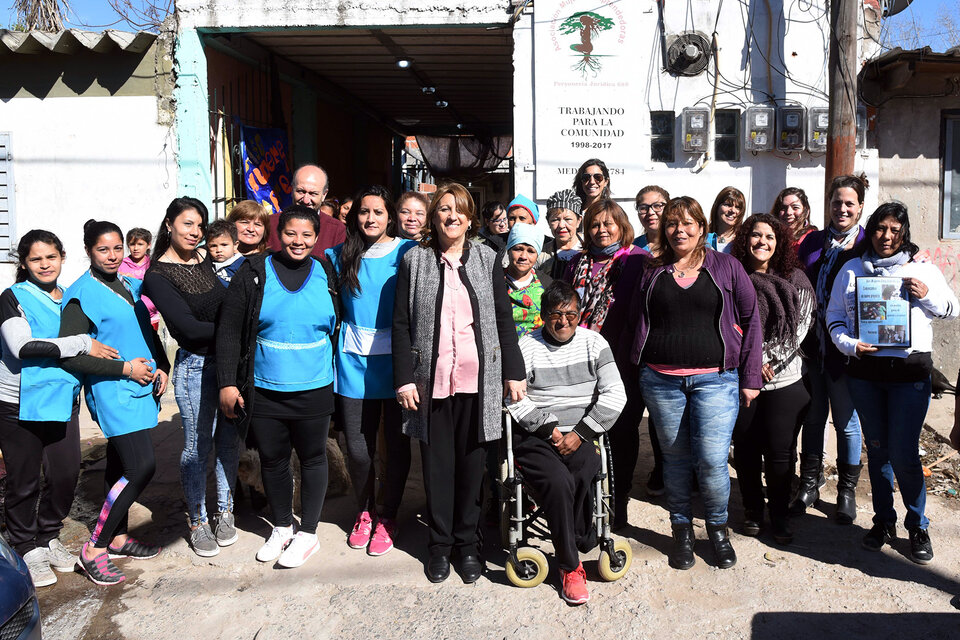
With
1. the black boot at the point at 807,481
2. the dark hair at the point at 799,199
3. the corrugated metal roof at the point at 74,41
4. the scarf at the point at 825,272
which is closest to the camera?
the scarf at the point at 825,272

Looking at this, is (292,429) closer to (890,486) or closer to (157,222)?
(890,486)

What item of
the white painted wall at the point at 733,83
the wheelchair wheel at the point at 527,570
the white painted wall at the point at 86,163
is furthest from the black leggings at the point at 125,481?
the white painted wall at the point at 733,83

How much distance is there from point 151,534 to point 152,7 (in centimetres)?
576

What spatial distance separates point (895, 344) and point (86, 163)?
7430mm

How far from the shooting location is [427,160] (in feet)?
46.4

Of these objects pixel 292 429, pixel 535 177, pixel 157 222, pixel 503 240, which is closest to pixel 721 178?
pixel 535 177

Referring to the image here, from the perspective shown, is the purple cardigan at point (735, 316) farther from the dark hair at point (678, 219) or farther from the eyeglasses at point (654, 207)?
the eyeglasses at point (654, 207)

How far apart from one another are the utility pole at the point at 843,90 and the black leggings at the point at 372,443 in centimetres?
443

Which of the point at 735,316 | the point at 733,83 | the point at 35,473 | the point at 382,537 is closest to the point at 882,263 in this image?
the point at 735,316

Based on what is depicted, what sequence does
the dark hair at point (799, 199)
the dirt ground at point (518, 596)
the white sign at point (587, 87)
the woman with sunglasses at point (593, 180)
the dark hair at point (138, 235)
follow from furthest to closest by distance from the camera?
the white sign at point (587, 87) → the dark hair at point (138, 235) → the woman with sunglasses at point (593, 180) → the dark hair at point (799, 199) → the dirt ground at point (518, 596)

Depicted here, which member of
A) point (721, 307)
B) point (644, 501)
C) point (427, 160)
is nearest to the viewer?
point (721, 307)

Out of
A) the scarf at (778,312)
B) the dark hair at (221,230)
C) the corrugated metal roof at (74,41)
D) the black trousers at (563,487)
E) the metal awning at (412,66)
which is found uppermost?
the metal awning at (412,66)

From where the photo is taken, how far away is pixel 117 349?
3662 millimetres

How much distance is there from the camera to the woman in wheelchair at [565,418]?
3469mm
